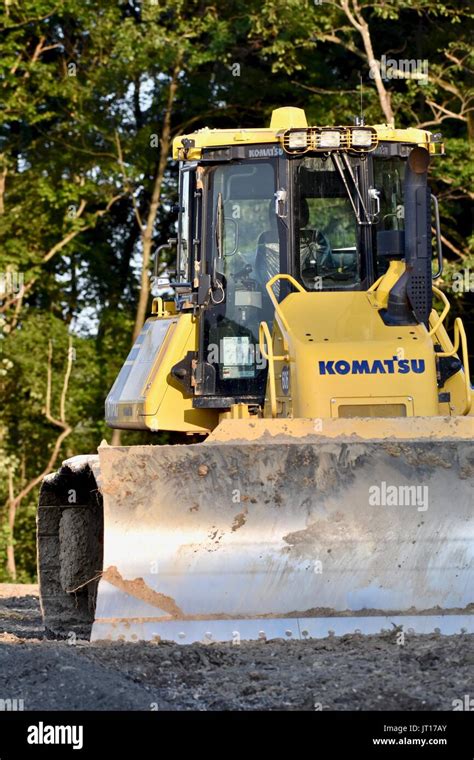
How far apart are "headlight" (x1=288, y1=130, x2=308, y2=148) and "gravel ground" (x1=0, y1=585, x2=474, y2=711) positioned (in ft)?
11.4

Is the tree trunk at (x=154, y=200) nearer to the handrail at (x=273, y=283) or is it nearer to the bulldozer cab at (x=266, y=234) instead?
the bulldozer cab at (x=266, y=234)

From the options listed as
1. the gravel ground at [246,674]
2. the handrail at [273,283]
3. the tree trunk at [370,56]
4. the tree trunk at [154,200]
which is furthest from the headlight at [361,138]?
the tree trunk at [154,200]

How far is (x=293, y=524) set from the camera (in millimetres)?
7453

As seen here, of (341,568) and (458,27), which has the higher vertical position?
(458,27)

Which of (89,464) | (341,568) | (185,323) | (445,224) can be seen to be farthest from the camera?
(445,224)

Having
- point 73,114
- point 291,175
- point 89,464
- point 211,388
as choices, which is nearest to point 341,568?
point 89,464

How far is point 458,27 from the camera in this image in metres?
22.7

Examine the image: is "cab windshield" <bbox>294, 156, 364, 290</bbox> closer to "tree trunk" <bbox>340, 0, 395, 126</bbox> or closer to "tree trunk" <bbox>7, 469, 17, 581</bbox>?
"tree trunk" <bbox>340, 0, 395, 126</bbox>

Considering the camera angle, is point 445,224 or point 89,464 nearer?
point 89,464

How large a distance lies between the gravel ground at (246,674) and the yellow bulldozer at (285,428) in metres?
0.23

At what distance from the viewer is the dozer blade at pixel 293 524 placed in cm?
727
